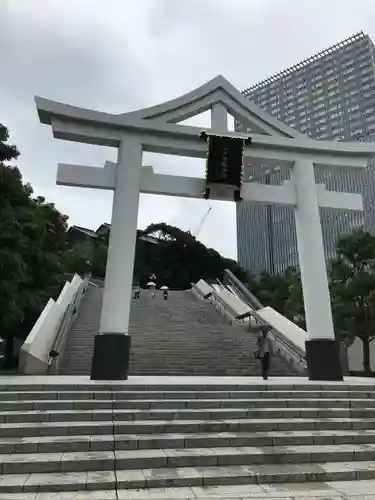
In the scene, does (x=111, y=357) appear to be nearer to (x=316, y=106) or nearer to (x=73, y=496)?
(x=73, y=496)

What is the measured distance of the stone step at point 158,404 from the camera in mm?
6664

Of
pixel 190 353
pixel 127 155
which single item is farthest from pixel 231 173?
pixel 190 353

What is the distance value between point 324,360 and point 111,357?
4.81 m

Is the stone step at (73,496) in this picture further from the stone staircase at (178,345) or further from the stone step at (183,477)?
the stone staircase at (178,345)

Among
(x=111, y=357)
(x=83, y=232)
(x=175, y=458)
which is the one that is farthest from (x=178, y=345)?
(x=83, y=232)

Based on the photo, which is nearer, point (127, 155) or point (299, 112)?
point (127, 155)

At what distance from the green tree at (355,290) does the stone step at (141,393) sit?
10.2 metres

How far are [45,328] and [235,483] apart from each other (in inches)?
350

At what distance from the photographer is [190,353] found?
12797 mm

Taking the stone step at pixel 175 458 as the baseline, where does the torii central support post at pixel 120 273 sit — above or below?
above

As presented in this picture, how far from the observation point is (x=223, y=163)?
10.7 metres

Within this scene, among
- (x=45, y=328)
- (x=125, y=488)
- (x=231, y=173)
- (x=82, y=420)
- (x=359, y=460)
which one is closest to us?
(x=125, y=488)

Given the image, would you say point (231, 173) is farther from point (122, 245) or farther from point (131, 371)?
point (131, 371)

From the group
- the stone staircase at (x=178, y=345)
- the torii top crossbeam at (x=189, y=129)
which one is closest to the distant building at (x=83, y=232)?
the stone staircase at (x=178, y=345)
